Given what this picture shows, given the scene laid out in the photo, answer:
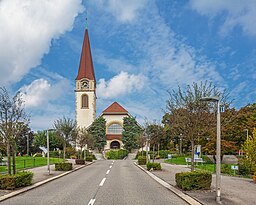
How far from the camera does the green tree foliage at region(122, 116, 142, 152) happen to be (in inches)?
3113

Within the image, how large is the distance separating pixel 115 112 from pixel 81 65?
49.8ft

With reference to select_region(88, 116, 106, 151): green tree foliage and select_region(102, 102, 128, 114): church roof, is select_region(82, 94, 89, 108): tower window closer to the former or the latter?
select_region(102, 102, 128, 114): church roof

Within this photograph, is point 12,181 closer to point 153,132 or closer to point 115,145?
point 153,132

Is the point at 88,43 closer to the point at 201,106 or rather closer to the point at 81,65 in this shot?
the point at 81,65

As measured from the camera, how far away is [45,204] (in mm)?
11305

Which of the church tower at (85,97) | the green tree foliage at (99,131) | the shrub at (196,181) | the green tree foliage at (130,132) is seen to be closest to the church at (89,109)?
the church tower at (85,97)

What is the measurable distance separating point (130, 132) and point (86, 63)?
22165mm

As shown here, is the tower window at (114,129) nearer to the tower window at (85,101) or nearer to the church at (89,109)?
the church at (89,109)

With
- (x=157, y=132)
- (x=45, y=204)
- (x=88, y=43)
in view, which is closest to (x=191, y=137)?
(x=45, y=204)

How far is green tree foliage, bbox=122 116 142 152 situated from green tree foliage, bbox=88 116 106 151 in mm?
4780

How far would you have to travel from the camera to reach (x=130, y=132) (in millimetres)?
79625

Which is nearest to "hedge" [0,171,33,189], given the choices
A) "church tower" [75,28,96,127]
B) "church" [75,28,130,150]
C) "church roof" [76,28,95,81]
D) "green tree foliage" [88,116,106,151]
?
"green tree foliage" [88,116,106,151]

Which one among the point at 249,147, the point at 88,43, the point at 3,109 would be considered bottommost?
the point at 249,147

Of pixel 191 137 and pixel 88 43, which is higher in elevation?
pixel 88 43
